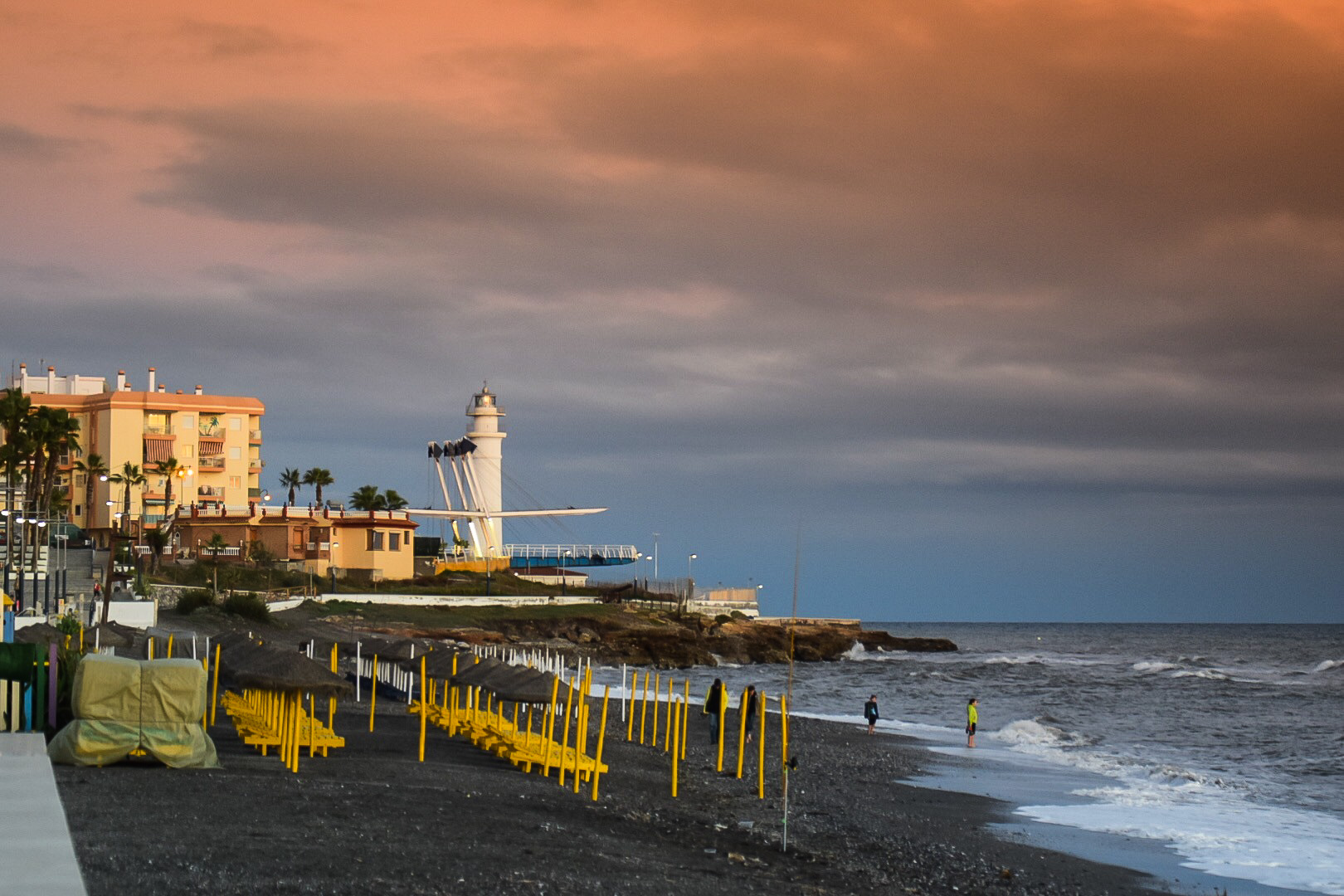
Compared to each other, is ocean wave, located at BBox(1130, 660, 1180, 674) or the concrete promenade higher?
the concrete promenade

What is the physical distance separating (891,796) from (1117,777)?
6739mm

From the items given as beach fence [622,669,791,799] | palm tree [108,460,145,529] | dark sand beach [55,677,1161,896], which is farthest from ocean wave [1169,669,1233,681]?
palm tree [108,460,145,529]

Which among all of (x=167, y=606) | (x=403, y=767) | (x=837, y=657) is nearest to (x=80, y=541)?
(x=167, y=606)

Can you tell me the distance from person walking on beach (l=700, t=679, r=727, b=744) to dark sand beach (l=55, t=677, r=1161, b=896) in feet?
15.2

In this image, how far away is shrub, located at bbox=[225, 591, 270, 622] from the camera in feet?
183

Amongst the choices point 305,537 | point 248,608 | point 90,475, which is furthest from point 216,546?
point 248,608

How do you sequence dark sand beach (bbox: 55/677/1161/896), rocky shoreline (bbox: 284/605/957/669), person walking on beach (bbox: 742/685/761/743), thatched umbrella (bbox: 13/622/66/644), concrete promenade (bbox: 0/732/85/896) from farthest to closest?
rocky shoreline (bbox: 284/605/957/669) < person walking on beach (bbox: 742/685/761/743) < thatched umbrella (bbox: 13/622/66/644) < dark sand beach (bbox: 55/677/1161/896) < concrete promenade (bbox: 0/732/85/896)

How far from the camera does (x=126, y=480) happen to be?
78812mm

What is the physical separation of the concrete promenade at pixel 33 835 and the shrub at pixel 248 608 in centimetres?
4201

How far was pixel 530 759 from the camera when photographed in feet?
66.2

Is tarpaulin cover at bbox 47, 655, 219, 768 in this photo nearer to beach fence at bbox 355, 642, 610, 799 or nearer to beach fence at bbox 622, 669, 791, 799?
beach fence at bbox 355, 642, 610, 799

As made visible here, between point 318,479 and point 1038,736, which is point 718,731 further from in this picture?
point 318,479

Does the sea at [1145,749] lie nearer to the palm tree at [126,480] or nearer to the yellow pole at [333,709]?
the yellow pole at [333,709]

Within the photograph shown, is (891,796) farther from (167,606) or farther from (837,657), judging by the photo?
(837,657)
